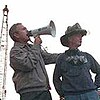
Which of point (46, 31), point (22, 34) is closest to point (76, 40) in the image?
point (46, 31)

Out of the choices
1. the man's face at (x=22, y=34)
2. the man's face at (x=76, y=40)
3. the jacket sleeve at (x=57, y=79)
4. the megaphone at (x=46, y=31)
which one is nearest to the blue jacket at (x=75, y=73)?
the jacket sleeve at (x=57, y=79)

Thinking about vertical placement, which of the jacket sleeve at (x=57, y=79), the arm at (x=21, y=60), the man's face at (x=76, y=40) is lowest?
the jacket sleeve at (x=57, y=79)

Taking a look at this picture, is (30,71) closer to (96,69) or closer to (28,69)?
(28,69)

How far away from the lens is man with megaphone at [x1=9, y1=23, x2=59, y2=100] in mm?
4852

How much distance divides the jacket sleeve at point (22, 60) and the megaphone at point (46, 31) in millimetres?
378

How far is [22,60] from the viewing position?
190 inches

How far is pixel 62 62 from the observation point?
5133 mm

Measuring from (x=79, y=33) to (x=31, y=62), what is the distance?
91 cm

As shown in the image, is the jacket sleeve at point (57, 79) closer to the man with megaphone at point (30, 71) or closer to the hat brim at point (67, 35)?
the man with megaphone at point (30, 71)

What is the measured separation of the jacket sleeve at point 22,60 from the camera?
4.82m

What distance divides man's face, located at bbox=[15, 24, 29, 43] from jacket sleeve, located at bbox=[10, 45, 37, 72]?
0.26m

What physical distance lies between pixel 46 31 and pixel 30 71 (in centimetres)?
78

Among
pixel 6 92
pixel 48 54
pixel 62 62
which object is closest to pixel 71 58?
pixel 62 62

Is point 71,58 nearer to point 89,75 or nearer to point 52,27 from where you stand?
point 89,75
